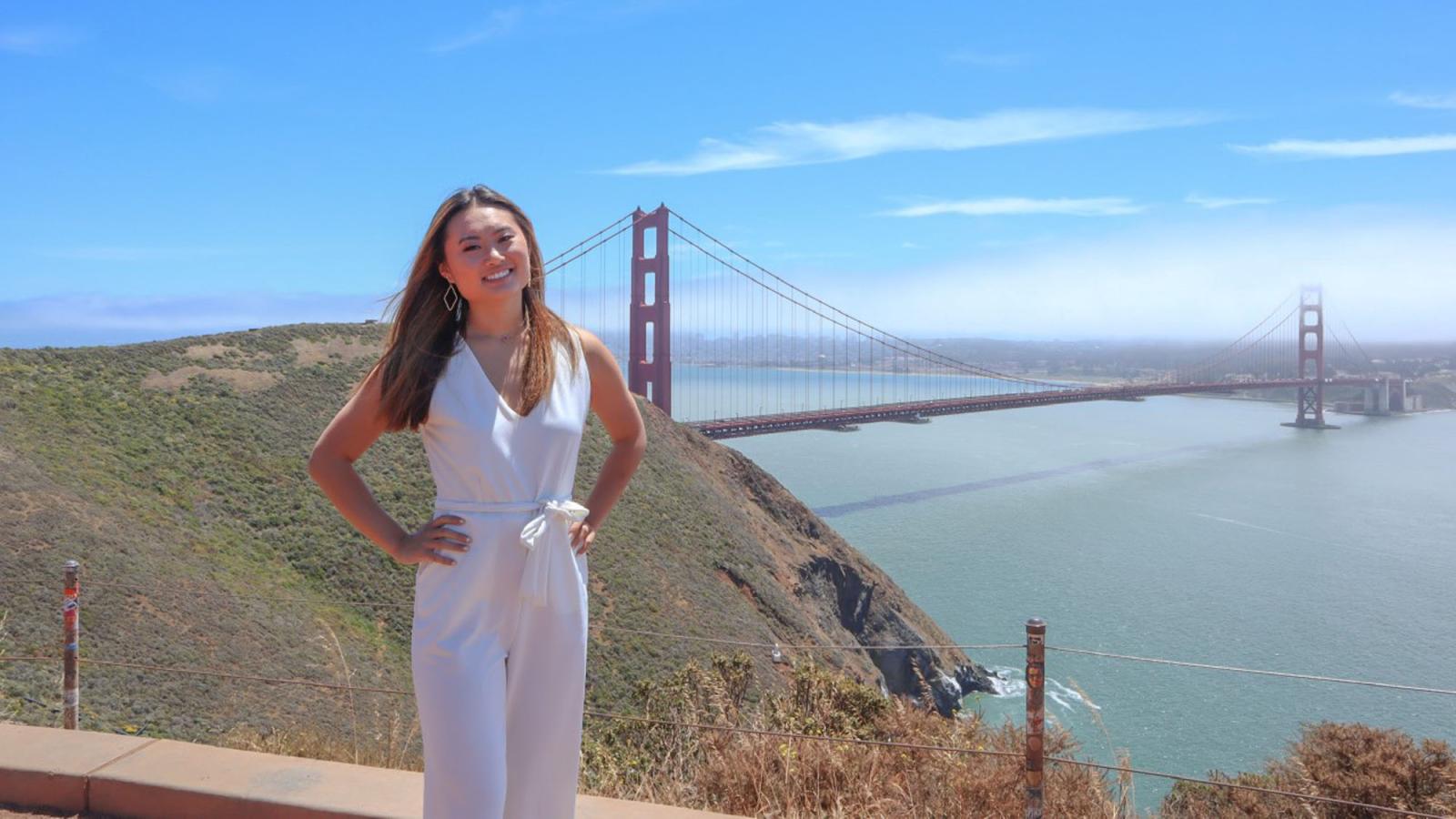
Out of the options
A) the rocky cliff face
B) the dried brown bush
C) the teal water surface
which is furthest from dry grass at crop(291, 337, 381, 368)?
the dried brown bush

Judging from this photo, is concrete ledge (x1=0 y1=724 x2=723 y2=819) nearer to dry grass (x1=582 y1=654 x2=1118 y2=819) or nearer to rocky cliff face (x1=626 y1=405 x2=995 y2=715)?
dry grass (x1=582 y1=654 x2=1118 y2=819)

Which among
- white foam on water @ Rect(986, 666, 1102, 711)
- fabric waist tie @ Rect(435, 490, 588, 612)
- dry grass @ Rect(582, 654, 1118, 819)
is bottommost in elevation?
white foam on water @ Rect(986, 666, 1102, 711)

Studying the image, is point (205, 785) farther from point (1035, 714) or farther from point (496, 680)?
point (1035, 714)

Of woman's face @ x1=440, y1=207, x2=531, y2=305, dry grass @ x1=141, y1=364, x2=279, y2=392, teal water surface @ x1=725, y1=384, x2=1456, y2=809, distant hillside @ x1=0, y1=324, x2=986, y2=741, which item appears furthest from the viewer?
dry grass @ x1=141, y1=364, x2=279, y2=392

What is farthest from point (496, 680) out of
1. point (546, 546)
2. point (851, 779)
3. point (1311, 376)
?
point (1311, 376)

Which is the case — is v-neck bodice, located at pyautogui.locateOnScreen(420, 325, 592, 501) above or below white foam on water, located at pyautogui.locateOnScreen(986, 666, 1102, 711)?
above

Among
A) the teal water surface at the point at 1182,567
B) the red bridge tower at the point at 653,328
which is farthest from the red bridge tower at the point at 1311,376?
the red bridge tower at the point at 653,328

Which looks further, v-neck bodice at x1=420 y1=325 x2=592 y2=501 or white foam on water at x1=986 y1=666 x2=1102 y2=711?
white foam on water at x1=986 y1=666 x2=1102 y2=711

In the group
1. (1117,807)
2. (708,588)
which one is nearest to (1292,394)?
(708,588)
